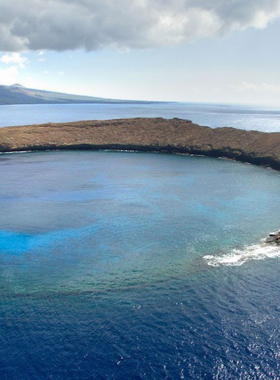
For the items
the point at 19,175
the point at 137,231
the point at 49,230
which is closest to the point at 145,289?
the point at 137,231

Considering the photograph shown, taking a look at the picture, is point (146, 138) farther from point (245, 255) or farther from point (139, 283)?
point (139, 283)

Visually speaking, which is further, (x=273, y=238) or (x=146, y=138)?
(x=146, y=138)

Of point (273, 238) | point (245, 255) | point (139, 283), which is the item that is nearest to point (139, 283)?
point (139, 283)

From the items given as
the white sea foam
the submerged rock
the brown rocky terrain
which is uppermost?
the brown rocky terrain

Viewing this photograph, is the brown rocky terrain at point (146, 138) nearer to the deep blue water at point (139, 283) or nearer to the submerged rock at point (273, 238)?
the deep blue water at point (139, 283)

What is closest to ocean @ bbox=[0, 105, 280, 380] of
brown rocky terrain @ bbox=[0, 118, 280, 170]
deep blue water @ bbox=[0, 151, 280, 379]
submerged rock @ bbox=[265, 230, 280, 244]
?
Result: deep blue water @ bbox=[0, 151, 280, 379]

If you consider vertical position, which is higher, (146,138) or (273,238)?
(146,138)

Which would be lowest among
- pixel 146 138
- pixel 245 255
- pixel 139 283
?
pixel 139 283

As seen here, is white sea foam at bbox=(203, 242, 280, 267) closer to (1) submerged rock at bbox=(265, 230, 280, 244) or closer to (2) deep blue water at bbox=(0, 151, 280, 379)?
(2) deep blue water at bbox=(0, 151, 280, 379)

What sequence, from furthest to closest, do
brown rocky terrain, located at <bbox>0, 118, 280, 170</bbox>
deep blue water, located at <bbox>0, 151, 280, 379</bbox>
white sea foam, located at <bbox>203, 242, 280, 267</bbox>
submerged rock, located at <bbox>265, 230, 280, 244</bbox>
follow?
brown rocky terrain, located at <bbox>0, 118, 280, 170</bbox>
submerged rock, located at <bbox>265, 230, 280, 244</bbox>
white sea foam, located at <bbox>203, 242, 280, 267</bbox>
deep blue water, located at <bbox>0, 151, 280, 379</bbox>
